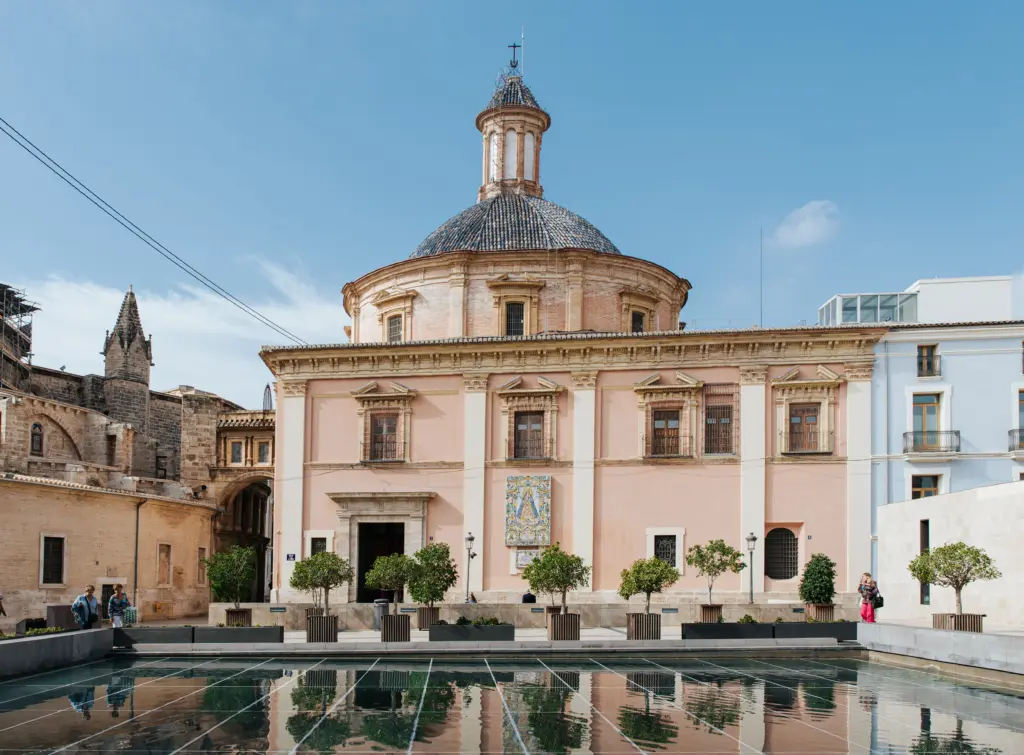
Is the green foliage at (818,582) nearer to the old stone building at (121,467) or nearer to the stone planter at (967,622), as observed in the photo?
the stone planter at (967,622)

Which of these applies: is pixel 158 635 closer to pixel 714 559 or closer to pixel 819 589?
pixel 714 559

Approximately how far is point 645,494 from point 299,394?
12.0 meters

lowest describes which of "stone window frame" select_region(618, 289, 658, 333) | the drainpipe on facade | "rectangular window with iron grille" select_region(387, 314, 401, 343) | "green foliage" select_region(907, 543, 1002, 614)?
the drainpipe on facade

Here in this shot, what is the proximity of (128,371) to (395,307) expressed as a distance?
24277 mm

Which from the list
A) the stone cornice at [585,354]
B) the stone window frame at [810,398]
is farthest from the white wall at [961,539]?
the stone cornice at [585,354]

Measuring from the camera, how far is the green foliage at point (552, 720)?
1102cm

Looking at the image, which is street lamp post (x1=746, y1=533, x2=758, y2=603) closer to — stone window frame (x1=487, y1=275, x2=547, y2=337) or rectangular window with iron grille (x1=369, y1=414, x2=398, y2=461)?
stone window frame (x1=487, y1=275, x2=547, y2=337)

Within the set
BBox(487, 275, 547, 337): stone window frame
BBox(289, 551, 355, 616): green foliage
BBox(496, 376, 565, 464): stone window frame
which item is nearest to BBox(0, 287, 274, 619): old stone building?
BBox(289, 551, 355, 616): green foliage

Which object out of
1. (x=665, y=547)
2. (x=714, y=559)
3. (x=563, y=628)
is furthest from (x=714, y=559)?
(x=563, y=628)

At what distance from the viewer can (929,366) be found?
1212 inches

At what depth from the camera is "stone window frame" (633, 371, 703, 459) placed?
103ft

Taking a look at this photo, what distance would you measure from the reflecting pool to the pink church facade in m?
12.4

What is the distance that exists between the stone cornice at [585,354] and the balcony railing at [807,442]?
1.95 meters

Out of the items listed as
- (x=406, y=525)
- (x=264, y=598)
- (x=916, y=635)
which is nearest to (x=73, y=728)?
(x=916, y=635)
